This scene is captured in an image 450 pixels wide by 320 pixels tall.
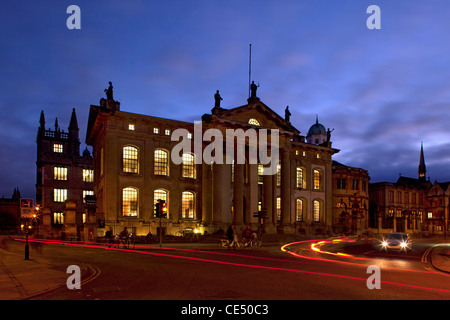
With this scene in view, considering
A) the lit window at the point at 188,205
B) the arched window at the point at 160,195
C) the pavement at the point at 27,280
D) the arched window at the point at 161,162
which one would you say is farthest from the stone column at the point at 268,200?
the pavement at the point at 27,280

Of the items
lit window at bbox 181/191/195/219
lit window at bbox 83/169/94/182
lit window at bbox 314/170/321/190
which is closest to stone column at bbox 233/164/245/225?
lit window at bbox 181/191/195/219

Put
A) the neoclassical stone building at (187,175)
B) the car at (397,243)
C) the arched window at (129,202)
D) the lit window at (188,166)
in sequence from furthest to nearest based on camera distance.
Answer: the lit window at (188,166)
the arched window at (129,202)
the neoclassical stone building at (187,175)
the car at (397,243)

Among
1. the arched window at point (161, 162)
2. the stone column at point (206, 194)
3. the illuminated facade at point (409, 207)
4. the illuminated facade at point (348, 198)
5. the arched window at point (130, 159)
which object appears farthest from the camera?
the illuminated facade at point (409, 207)

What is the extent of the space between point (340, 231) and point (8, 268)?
187 feet

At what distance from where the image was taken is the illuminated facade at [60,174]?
6319 centimetres

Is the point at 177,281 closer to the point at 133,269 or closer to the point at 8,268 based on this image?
the point at 133,269

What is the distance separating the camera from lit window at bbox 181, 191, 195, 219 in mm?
45531

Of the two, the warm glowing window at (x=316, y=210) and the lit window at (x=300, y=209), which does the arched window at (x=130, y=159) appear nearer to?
the lit window at (x=300, y=209)

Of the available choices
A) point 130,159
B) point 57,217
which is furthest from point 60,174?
point 130,159

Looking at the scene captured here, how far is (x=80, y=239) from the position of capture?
3591 cm

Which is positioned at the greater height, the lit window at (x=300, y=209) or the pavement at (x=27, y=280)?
the pavement at (x=27, y=280)

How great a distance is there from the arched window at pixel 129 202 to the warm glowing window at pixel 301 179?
25.7 m

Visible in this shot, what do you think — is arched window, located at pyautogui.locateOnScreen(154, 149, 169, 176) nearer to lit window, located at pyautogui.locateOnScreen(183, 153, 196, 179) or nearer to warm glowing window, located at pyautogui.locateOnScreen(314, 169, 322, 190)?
lit window, located at pyautogui.locateOnScreen(183, 153, 196, 179)

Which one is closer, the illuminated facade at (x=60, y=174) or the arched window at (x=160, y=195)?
the arched window at (x=160, y=195)
